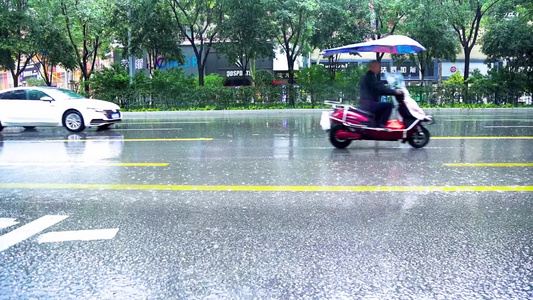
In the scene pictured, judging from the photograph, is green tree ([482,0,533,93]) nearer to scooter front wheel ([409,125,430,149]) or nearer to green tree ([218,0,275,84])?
green tree ([218,0,275,84])

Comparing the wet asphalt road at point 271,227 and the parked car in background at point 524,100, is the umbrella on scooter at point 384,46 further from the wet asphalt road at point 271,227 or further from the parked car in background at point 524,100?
the parked car in background at point 524,100

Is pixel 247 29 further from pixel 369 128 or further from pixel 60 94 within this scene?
pixel 369 128

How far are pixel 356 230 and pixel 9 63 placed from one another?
94.7ft

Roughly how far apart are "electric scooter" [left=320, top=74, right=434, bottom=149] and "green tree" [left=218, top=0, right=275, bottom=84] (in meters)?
15.1

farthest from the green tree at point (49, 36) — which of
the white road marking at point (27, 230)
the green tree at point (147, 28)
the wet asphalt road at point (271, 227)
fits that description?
the white road marking at point (27, 230)

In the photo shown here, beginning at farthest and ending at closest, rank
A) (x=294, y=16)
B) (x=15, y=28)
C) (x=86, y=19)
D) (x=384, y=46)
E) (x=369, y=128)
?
(x=15, y=28), (x=86, y=19), (x=294, y=16), (x=384, y=46), (x=369, y=128)

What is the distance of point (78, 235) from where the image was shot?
13.8 ft

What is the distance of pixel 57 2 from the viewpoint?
79.8 ft

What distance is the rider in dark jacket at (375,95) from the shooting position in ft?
29.8

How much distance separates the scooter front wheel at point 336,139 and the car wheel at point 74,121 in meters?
7.98

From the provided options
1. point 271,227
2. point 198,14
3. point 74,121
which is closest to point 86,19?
point 198,14

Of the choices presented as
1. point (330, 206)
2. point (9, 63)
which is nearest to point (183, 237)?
point (330, 206)

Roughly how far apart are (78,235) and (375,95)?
6510 mm

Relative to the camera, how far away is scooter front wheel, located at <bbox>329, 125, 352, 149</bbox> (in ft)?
30.4
